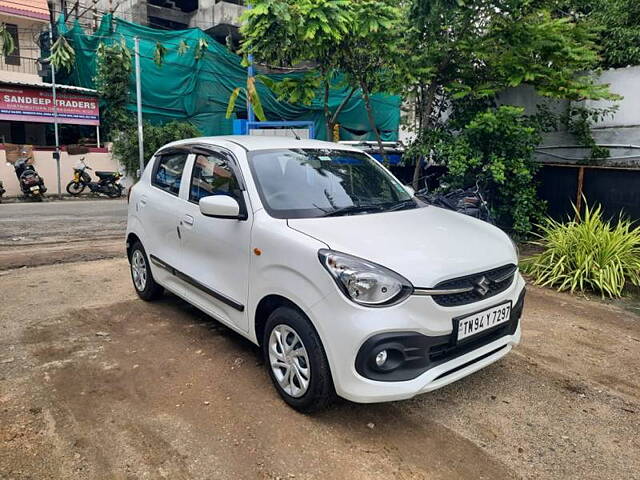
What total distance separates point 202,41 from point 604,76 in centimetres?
1358

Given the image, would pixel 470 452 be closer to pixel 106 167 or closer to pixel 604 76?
pixel 604 76

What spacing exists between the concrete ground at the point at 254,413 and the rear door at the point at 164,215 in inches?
18.1

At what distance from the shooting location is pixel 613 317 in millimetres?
4902

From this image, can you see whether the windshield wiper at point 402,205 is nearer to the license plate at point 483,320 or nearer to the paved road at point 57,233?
the license plate at point 483,320

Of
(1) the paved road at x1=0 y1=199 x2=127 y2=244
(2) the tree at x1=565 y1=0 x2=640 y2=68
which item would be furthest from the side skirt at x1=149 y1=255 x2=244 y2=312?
(2) the tree at x1=565 y1=0 x2=640 y2=68

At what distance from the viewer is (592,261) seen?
575 centimetres

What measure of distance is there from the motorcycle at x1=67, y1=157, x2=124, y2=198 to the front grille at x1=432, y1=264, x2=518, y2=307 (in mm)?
15119

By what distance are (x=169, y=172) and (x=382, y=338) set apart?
2.78 meters

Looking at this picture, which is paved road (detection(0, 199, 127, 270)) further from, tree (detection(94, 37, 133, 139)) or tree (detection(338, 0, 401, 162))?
tree (detection(94, 37, 133, 139))

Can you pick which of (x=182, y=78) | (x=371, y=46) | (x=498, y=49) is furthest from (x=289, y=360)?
(x=182, y=78)

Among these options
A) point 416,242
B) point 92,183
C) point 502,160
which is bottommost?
point 92,183

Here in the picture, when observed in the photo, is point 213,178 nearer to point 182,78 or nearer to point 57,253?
point 57,253

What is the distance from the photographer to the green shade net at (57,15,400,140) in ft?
56.1

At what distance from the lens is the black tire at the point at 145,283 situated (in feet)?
15.8
